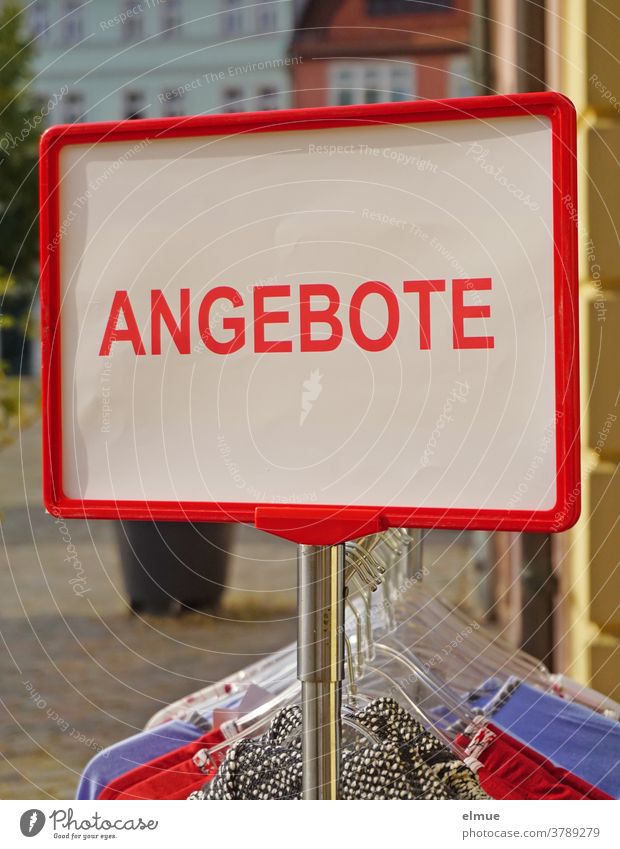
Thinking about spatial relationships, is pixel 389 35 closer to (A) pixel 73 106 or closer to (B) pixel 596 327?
(B) pixel 596 327

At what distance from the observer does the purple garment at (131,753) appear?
64.6 inches

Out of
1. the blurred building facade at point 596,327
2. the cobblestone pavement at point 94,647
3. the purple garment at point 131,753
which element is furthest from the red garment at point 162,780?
the blurred building facade at point 596,327

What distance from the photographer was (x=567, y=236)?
1.00 metres

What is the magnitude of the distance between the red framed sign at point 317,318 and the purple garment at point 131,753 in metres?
0.64

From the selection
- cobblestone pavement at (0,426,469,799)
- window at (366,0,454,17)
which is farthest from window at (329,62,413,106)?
cobblestone pavement at (0,426,469,799)

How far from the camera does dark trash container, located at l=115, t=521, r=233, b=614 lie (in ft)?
19.6

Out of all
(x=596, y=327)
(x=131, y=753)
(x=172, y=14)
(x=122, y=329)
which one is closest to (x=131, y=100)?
(x=172, y=14)

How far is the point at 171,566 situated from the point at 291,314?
204 inches

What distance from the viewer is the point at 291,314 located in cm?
106

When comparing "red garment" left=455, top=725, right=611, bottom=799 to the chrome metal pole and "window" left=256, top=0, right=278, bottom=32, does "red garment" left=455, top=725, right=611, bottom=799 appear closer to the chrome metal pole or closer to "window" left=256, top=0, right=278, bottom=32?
the chrome metal pole

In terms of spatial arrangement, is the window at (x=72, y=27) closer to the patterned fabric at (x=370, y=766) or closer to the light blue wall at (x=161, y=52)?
the light blue wall at (x=161, y=52)

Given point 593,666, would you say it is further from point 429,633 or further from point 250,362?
point 250,362
